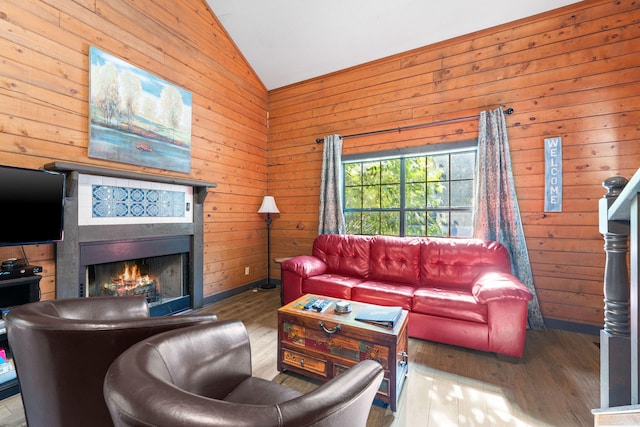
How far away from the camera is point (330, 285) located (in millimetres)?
2828

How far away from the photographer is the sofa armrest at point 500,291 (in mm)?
2061

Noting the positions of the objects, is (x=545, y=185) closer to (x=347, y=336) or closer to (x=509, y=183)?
(x=509, y=183)

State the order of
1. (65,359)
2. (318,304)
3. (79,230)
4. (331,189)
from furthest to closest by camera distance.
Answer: (331,189) < (79,230) < (318,304) < (65,359)

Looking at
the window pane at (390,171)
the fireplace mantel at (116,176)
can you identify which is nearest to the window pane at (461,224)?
the window pane at (390,171)

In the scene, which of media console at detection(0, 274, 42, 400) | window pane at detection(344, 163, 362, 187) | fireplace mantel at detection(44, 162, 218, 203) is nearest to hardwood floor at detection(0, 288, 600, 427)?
media console at detection(0, 274, 42, 400)

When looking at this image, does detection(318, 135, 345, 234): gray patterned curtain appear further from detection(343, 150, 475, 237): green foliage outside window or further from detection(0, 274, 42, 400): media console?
detection(0, 274, 42, 400): media console

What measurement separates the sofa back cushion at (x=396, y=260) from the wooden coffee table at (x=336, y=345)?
1.10 meters

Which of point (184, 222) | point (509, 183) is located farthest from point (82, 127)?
point (509, 183)

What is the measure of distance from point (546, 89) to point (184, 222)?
4313mm

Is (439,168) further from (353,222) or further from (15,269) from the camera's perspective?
(15,269)

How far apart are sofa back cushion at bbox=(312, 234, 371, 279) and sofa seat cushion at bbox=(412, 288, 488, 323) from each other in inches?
32.6

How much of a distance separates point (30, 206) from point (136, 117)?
128 cm

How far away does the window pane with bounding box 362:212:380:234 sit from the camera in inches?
149

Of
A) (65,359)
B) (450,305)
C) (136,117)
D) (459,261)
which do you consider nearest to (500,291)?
(450,305)
